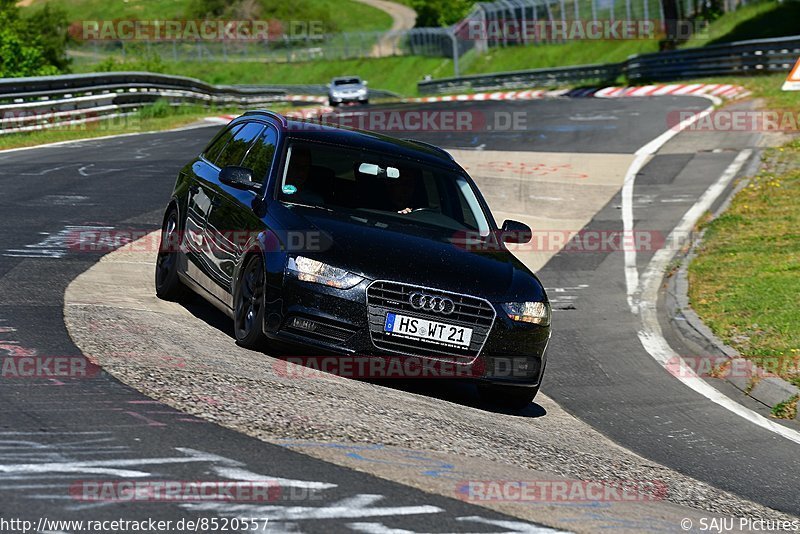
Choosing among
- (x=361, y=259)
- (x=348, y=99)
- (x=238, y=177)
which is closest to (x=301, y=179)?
(x=238, y=177)

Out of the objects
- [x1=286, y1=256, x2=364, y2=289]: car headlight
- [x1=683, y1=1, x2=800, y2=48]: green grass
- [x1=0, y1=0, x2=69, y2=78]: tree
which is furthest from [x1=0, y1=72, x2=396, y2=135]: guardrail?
[x1=683, y1=1, x2=800, y2=48]: green grass

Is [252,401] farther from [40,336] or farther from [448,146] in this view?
[448,146]

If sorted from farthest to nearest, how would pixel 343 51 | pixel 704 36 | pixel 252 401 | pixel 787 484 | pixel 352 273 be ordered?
pixel 343 51, pixel 704 36, pixel 352 273, pixel 787 484, pixel 252 401

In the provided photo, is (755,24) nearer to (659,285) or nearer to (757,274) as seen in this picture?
(659,285)

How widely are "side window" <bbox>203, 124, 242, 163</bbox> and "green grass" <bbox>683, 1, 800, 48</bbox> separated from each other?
4296 cm

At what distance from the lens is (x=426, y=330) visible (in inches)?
314

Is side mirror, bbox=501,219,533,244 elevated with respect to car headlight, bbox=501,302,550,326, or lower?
elevated

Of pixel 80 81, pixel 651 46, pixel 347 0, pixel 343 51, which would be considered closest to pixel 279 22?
pixel 347 0

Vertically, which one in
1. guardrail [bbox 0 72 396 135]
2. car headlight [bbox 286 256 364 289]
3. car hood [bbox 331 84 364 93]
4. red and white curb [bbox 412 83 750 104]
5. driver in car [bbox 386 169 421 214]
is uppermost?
driver in car [bbox 386 169 421 214]

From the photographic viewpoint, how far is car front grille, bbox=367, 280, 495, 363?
793cm

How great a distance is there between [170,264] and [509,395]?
3.38m

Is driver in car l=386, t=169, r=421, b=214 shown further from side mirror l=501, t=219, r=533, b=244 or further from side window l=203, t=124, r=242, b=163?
side window l=203, t=124, r=242, b=163

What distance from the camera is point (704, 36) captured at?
58.7 m

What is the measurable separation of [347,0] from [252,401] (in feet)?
443
